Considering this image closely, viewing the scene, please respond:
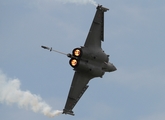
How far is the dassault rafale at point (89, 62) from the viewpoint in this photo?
73.0 m

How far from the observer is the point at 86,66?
7356 centimetres

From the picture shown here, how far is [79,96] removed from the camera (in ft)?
253

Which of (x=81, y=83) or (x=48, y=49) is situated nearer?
(x=48, y=49)

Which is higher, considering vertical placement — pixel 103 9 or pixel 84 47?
pixel 103 9

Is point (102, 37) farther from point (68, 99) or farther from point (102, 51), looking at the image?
point (68, 99)

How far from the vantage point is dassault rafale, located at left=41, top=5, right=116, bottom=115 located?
7301 centimetres

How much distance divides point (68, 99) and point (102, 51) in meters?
7.40

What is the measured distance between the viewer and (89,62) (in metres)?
73.8

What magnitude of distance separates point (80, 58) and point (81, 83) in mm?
5080

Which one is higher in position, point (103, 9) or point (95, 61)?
point (103, 9)

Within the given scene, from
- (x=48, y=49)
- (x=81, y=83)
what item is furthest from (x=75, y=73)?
(x=48, y=49)

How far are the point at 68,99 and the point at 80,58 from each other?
6.66 m

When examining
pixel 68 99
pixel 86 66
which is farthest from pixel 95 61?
pixel 68 99

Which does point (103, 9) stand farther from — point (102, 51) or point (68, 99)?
point (68, 99)
